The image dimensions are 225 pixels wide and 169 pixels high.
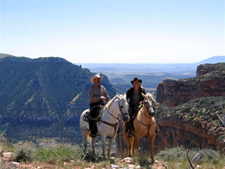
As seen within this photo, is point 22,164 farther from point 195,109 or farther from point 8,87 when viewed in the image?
point 8,87

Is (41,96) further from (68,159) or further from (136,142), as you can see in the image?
(68,159)

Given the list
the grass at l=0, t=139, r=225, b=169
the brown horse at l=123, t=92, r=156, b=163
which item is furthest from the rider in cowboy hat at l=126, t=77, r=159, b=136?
the grass at l=0, t=139, r=225, b=169

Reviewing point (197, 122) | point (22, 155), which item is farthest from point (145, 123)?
point (197, 122)

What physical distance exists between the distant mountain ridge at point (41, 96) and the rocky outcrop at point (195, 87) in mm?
40710

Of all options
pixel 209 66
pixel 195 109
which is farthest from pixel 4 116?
pixel 195 109

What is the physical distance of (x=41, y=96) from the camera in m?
120

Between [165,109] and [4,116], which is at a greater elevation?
[165,109]

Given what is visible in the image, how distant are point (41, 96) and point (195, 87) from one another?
278 ft

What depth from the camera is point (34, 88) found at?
415ft

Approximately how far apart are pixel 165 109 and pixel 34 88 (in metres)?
103

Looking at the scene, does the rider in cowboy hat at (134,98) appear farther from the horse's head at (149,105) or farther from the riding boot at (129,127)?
the horse's head at (149,105)

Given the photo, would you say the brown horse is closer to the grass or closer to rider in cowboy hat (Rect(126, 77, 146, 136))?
rider in cowboy hat (Rect(126, 77, 146, 136))

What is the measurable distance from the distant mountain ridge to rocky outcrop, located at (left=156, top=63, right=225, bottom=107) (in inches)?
1603

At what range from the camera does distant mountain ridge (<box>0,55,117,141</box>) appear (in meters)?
103
